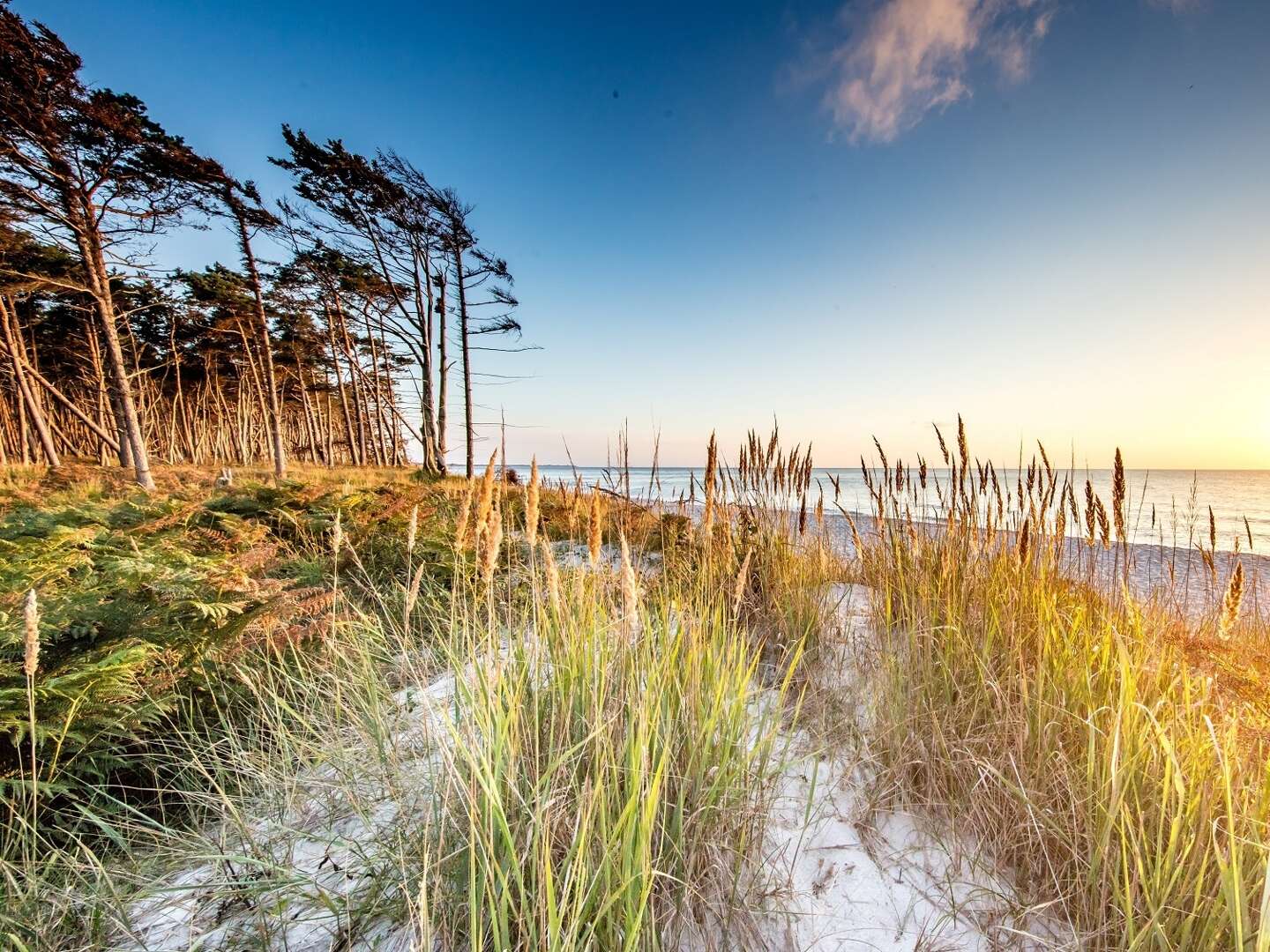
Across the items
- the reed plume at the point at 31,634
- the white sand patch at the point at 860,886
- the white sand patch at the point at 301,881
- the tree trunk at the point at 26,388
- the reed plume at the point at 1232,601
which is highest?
the tree trunk at the point at 26,388

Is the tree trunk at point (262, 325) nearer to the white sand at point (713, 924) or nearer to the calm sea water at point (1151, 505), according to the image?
the calm sea water at point (1151, 505)

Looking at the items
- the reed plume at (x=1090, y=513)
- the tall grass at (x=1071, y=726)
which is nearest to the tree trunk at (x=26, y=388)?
the tall grass at (x=1071, y=726)

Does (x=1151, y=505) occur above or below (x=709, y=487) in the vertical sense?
below

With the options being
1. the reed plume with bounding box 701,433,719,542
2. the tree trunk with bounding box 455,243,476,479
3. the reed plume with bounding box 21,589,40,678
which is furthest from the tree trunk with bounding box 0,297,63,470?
the reed plume with bounding box 701,433,719,542

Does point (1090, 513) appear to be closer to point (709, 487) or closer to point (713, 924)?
point (709, 487)

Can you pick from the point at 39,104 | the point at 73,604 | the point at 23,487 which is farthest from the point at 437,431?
the point at 73,604

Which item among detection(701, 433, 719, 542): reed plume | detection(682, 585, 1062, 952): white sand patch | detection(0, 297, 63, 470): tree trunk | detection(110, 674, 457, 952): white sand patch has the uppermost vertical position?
detection(0, 297, 63, 470): tree trunk

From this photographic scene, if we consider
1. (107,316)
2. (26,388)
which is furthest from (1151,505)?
(26,388)

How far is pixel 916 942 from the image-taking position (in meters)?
1.37

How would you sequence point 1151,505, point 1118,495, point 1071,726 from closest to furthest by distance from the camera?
point 1071,726
point 1118,495
point 1151,505

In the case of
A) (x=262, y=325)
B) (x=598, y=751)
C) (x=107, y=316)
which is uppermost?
(x=262, y=325)

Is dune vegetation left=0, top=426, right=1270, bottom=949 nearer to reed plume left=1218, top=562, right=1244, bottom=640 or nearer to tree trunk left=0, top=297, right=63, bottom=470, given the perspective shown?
reed plume left=1218, top=562, right=1244, bottom=640

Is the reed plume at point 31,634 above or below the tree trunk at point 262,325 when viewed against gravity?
below

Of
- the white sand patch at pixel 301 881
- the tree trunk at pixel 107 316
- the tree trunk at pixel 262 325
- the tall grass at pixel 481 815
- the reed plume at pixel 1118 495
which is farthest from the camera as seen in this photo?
the tree trunk at pixel 262 325
